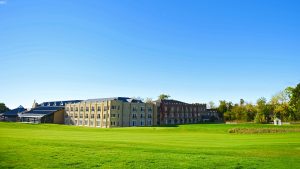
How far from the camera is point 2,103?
583 ft

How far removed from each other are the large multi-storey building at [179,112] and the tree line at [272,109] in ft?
41.7

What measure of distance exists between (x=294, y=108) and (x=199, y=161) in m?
96.8

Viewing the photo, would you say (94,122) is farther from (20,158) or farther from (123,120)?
(20,158)

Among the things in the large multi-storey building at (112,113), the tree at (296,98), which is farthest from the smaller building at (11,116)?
the tree at (296,98)

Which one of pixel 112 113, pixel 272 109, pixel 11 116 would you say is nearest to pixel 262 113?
pixel 272 109

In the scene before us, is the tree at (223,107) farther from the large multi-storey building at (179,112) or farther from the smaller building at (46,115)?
the smaller building at (46,115)

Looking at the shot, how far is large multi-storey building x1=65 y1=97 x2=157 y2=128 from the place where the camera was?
4092 inches

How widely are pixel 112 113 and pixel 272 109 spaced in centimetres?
6909

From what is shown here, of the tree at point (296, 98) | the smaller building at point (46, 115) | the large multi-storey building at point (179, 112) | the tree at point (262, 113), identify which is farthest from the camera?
the large multi-storey building at point (179, 112)

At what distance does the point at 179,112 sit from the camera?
136 m

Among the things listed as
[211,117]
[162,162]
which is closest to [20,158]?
[162,162]

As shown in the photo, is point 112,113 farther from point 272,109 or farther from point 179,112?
point 272,109

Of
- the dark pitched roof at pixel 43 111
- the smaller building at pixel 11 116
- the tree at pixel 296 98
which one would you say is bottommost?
the smaller building at pixel 11 116

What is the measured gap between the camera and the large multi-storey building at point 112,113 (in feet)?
341
